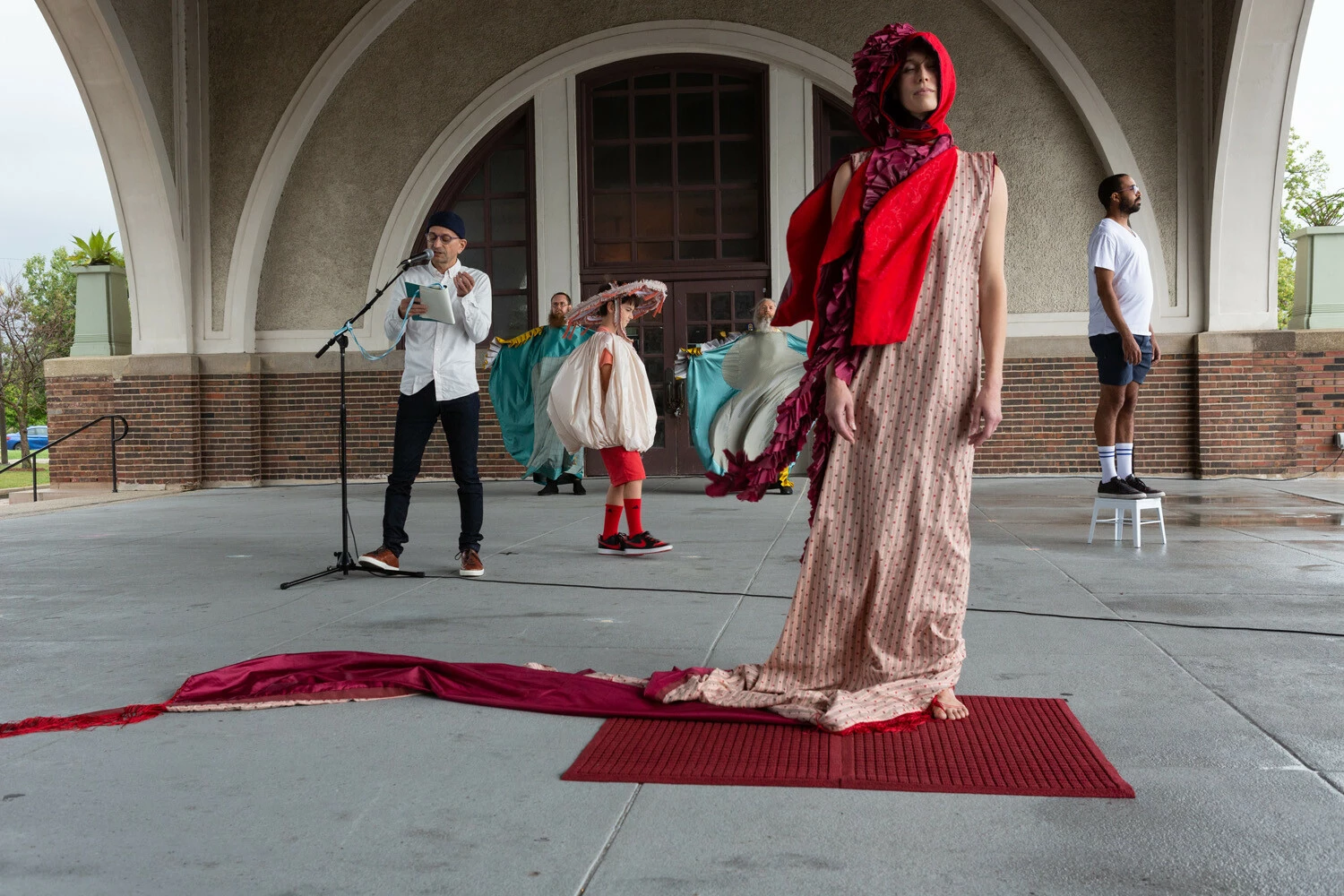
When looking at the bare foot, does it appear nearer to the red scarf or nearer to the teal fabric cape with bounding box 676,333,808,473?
the red scarf

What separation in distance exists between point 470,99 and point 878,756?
12.0 metres

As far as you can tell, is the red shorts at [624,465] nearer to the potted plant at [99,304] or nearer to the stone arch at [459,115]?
the stone arch at [459,115]

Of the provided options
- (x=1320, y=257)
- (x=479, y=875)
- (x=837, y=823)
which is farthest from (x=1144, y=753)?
(x=1320, y=257)

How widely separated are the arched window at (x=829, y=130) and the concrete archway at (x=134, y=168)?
7239mm

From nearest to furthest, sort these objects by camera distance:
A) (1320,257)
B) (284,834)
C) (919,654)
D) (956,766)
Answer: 1. (284,834)
2. (956,766)
3. (919,654)
4. (1320,257)

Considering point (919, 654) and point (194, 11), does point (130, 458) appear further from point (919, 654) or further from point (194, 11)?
point (919, 654)

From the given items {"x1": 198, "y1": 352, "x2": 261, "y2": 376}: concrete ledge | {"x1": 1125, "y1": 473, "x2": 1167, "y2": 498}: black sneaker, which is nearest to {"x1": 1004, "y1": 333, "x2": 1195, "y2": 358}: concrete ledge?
{"x1": 1125, "y1": 473, "x2": 1167, "y2": 498}: black sneaker

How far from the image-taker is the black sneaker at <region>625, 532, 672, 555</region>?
20.6 feet

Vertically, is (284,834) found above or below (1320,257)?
below

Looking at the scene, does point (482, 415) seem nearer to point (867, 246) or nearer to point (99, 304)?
point (99, 304)

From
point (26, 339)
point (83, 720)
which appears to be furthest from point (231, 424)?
point (26, 339)

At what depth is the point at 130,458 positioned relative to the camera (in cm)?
1320

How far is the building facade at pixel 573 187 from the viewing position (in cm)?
1218

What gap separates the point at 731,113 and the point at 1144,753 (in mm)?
11625
